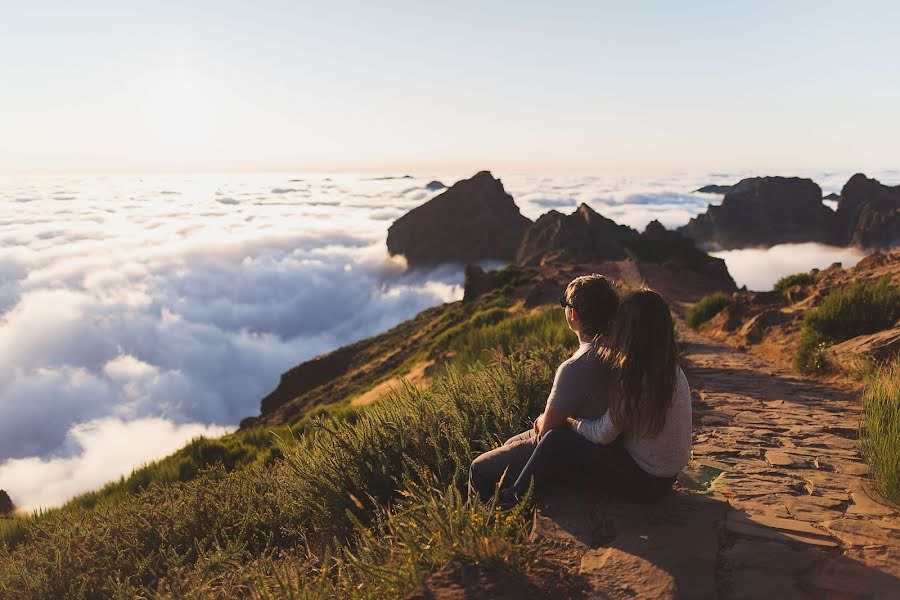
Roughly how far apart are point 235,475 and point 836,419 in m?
6.37

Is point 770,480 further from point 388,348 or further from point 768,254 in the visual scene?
point 768,254

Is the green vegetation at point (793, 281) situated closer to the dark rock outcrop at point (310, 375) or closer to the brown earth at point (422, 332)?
the brown earth at point (422, 332)

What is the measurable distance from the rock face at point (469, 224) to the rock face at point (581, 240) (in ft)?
202

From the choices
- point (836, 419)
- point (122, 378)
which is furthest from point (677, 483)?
point (122, 378)

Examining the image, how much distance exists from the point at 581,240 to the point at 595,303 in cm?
5690

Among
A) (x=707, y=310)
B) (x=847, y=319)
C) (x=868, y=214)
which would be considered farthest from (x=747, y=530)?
(x=868, y=214)

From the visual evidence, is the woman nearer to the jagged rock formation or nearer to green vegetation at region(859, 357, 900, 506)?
green vegetation at region(859, 357, 900, 506)

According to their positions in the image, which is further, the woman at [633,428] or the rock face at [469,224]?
the rock face at [469,224]

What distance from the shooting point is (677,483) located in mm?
3797

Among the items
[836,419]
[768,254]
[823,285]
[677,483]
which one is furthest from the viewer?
[768,254]

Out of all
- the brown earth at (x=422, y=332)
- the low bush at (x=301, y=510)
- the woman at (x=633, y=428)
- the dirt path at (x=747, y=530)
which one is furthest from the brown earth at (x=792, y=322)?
the brown earth at (x=422, y=332)

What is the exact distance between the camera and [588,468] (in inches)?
128

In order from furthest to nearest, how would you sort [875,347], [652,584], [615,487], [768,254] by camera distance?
[768,254], [875,347], [615,487], [652,584]

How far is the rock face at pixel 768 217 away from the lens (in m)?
124
